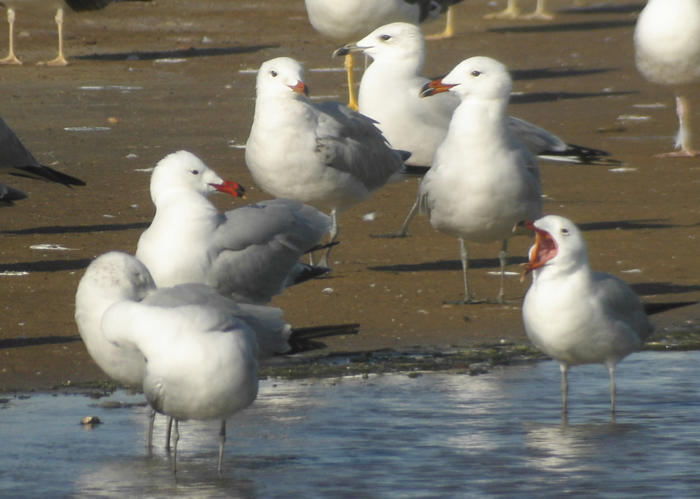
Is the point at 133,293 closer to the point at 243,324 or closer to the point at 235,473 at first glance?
the point at 243,324

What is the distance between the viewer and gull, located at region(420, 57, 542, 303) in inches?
294

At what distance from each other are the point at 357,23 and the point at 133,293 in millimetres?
9904

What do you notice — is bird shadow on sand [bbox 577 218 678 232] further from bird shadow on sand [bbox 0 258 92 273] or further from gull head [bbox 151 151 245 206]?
Answer: gull head [bbox 151 151 245 206]

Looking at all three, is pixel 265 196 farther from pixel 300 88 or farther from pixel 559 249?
pixel 559 249

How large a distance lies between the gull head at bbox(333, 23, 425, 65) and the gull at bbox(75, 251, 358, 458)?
15.0ft

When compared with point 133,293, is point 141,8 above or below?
above

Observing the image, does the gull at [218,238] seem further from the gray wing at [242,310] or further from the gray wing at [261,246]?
the gray wing at [242,310]

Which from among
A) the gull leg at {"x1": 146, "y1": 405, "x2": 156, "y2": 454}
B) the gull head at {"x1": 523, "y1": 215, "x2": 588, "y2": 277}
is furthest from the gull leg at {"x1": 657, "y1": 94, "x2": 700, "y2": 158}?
the gull leg at {"x1": 146, "y1": 405, "x2": 156, "y2": 454}

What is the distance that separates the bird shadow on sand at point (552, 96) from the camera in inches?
611

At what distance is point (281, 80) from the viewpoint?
8.28 m

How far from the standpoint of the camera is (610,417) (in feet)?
19.0

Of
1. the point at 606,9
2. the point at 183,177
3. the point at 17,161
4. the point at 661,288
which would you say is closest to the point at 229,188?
the point at 183,177

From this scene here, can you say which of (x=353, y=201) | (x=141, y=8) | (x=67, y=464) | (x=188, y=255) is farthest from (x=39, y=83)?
(x=67, y=464)

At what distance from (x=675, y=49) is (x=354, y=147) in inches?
189
